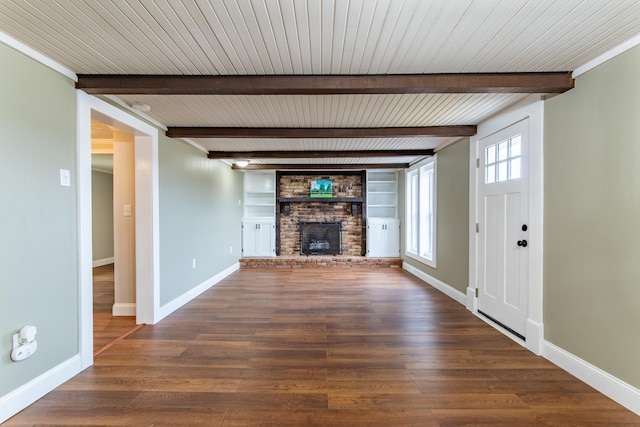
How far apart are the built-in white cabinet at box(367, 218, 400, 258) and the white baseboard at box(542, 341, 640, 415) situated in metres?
4.10

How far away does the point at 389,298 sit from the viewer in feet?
12.9

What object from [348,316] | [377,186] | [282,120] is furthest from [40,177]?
[377,186]

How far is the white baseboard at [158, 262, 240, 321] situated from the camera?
326cm

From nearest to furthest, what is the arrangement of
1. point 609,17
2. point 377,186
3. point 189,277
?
1. point 609,17
2. point 189,277
3. point 377,186

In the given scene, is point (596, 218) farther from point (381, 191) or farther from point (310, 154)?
point (381, 191)

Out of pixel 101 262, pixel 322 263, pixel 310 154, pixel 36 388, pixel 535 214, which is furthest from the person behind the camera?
pixel 101 262

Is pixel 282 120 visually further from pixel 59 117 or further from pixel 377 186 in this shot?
pixel 377 186

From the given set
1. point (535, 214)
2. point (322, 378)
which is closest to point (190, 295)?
point (322, 378)

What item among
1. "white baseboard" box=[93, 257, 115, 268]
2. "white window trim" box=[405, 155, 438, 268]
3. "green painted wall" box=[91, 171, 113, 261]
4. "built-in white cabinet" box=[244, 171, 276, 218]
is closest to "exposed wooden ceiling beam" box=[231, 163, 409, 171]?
"white window trim" box=[405, 155, 438, 268]

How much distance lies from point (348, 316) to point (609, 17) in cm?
305

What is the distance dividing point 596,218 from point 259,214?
19.4ft

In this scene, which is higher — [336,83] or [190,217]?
[336,83]

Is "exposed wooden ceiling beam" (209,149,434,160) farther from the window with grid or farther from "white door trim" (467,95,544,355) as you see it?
"white door trim" (467,95,544,355)

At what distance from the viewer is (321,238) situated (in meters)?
6.67
